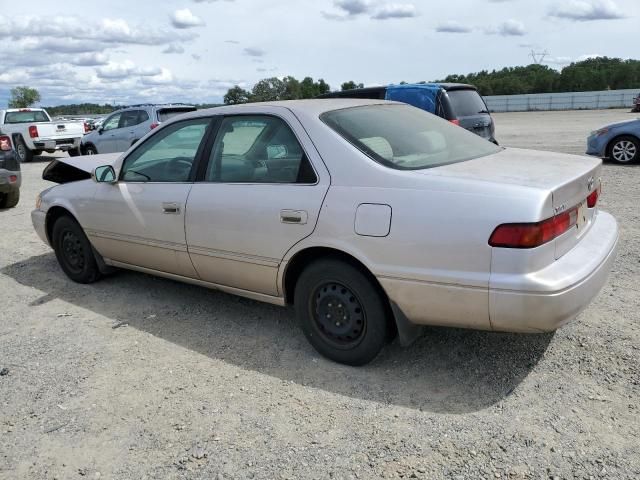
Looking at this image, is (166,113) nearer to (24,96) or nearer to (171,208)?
(171,208)

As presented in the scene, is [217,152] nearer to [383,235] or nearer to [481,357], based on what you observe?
[383,235]

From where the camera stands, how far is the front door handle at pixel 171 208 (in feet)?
13.4

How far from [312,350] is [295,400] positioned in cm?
60

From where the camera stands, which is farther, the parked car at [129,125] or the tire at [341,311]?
the parked car at [129,125]

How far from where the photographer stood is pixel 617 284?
446 cm

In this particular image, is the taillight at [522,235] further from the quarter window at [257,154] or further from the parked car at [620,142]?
the parked car at [620,142]

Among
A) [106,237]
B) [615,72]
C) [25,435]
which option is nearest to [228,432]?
[25,435]

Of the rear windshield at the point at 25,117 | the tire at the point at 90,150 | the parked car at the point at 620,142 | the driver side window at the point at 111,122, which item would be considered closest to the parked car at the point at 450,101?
the parked car at the point at 620,142

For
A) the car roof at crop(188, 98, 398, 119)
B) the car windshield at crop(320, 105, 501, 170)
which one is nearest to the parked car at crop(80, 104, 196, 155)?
the car roof at crop(188, 98, 398, 119)

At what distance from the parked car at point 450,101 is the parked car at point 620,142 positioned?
116 inches

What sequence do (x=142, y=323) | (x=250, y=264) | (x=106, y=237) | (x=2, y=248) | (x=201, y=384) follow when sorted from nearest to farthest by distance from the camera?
(x=201, y=384) → (x=250, y=264) → (x=142, y=323) → (x=106, y=237) → (x=2, y=248)

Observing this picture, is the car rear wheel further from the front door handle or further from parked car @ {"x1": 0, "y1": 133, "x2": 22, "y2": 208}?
parked car @ {"x1": 0, "y1": 133, "x2": 22, "y2": 208}

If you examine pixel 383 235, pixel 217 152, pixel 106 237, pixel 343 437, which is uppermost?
pixel 217 152

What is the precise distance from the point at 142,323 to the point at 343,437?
215 cm
